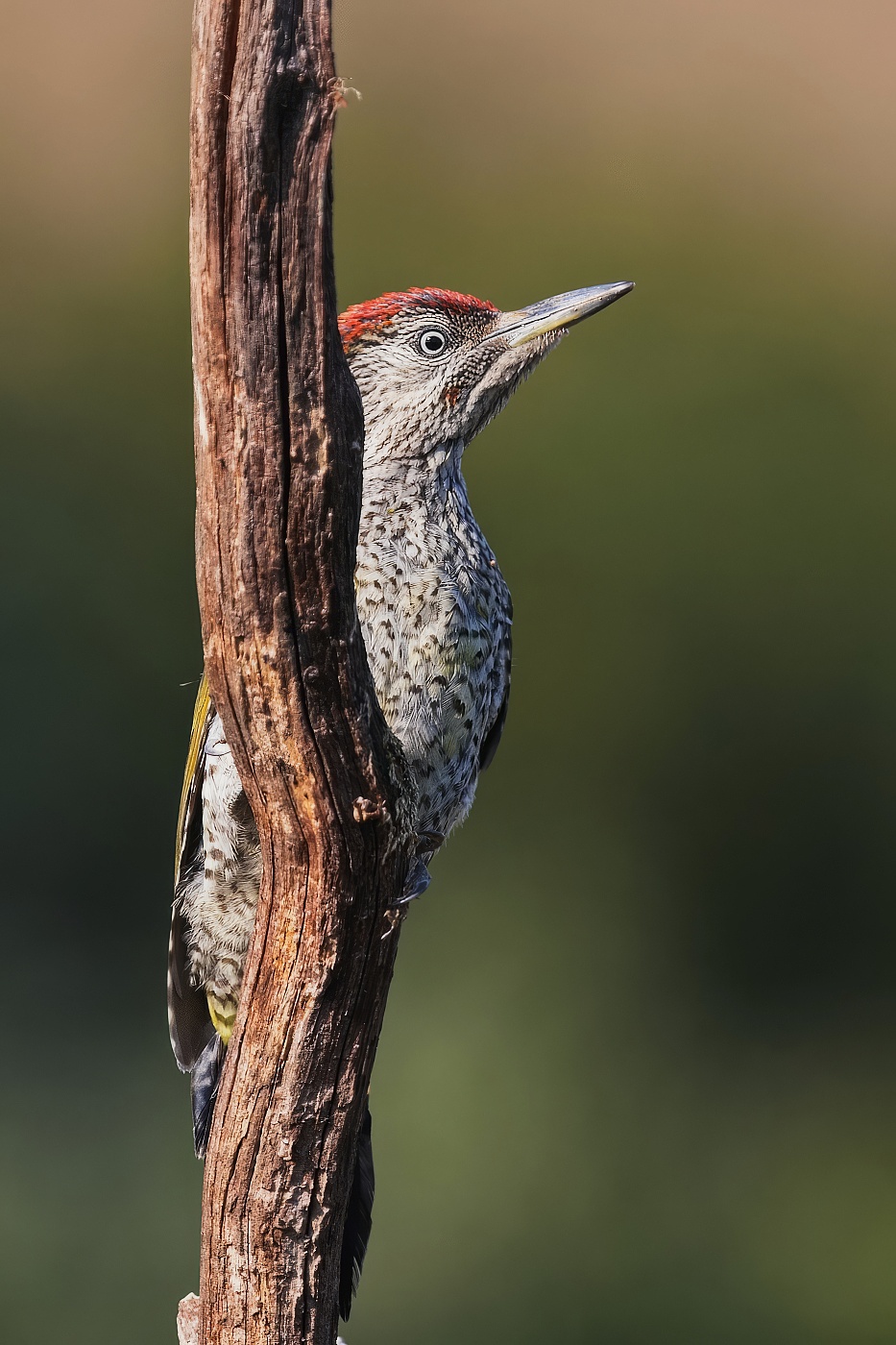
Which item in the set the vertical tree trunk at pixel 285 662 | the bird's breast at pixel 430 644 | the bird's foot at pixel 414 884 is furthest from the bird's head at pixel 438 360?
the vertical tree trunk at pixel 285 662

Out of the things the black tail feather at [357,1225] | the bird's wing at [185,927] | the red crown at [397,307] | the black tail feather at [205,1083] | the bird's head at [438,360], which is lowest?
the black tail feather at [357,1225]

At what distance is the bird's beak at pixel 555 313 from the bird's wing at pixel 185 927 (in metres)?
1.13

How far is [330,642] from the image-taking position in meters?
2.17

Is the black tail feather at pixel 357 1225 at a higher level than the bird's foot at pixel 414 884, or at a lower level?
lower

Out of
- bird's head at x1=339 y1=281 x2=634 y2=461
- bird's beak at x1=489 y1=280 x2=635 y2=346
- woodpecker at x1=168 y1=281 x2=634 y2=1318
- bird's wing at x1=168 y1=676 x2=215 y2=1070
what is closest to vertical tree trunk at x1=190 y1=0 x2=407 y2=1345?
woodpecker at x1=168 y1=281 x2=634 y2=1318

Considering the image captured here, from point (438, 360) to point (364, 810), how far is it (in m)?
1.40

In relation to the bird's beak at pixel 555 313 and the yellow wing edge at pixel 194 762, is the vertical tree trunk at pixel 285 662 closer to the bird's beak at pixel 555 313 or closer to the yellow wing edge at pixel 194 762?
the yellow wing edge at pixel 194 762

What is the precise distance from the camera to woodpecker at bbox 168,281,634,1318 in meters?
2.95

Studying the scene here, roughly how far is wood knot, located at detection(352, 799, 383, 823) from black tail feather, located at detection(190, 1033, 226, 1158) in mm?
1291

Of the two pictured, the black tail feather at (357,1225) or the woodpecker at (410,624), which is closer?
the black tail feather at (357,1225)

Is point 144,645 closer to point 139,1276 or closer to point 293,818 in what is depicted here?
point 139,1276

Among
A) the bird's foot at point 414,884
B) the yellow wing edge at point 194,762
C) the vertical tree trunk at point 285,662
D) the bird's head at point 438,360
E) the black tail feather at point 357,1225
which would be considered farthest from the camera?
the bird's head at point 438,360

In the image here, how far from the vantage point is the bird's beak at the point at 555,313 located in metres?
3.16

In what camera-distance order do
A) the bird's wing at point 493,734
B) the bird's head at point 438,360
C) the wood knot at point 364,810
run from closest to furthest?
the wood knot at point 364,810 < the bird's head at point 438,360 < the bird's wing at point 493,734
